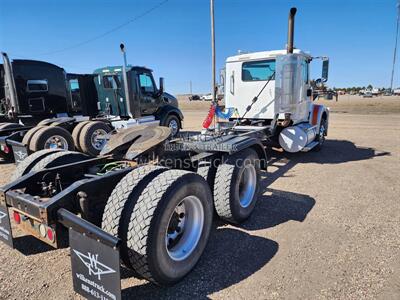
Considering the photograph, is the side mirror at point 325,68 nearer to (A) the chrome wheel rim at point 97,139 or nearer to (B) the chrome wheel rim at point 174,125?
(B) the chrome wheel rim at point 174,125

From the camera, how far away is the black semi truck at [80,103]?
8172 millimetres

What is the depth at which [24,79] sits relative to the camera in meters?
9.18

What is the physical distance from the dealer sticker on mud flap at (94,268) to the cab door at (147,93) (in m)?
8.67

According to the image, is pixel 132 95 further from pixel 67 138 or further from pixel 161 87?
pixel 67 138

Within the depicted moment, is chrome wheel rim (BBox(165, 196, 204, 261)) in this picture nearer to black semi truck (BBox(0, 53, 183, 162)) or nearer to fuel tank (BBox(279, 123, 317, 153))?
fuel tank (BBox(279, 123, 317, 153))

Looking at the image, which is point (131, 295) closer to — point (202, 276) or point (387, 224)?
point (202, 276)

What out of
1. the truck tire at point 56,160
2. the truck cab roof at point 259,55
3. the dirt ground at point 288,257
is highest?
the truck cab roof at point 259,55

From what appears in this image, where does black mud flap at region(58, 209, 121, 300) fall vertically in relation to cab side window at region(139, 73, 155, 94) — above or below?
below

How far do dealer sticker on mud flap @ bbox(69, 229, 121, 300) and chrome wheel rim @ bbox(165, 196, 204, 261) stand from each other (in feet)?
2.56

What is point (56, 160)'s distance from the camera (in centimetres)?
334

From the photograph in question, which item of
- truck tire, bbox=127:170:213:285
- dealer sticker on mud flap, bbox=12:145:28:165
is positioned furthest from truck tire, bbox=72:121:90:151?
truck tire, bbox=127:170:213:285

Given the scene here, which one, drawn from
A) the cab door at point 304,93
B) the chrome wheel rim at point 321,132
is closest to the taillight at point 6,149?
the cab door at point 304,93

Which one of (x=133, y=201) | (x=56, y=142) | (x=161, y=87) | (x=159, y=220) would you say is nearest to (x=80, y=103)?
(x=161, y=87)

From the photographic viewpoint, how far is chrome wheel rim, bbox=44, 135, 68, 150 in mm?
6748
